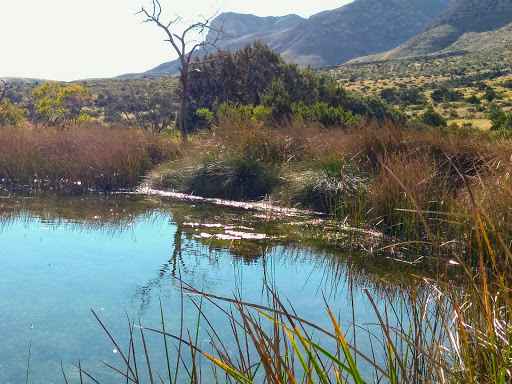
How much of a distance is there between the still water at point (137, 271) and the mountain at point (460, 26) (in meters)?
88.1

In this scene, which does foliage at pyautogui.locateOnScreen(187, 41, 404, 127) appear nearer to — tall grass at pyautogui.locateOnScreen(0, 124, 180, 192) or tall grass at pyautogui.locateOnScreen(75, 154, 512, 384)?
tall grass at pyautogui.locateOnScreen(0, 124, 180, 192)

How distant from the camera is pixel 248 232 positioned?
25.8 ft

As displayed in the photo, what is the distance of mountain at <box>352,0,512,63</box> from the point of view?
9412cm

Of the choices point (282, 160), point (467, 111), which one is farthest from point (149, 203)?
point (467, 111)

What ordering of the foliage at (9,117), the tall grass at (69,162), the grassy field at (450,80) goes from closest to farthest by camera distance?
the tall grass at (69,162), the foliage at (9,117), the grassy field at (450,80)

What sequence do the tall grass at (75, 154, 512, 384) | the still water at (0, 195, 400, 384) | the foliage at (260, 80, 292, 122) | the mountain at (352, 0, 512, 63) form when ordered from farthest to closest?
the mountain at (352, 0, 512, 63), the foliage at (260, 80, 292, 122), the still water at (0, 195, 400, 384), the tall grass at (75, 154, 512, 384)

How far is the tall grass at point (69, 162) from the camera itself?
39.9 feet

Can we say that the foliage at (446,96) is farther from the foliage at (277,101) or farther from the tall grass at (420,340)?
the tall grass at (420,340)

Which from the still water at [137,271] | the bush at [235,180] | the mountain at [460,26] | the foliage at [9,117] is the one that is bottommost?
the still water at [137,271]

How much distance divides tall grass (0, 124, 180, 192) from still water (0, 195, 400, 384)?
2163 mm

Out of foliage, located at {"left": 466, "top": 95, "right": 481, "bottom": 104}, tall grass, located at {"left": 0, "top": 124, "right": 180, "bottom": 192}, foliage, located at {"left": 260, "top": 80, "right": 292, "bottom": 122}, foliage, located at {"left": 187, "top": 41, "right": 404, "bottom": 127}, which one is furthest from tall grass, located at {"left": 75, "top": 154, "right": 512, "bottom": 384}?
foliage, located at {"left": 466, "top": 95, "right": 481, "bottom": 104}

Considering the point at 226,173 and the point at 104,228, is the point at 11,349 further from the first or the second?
the point at 226,173

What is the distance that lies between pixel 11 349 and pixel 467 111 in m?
36.2

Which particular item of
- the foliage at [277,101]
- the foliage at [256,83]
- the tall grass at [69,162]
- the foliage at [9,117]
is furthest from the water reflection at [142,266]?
the foliage at [256,83]
